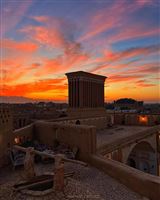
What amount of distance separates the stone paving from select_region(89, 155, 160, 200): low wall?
0.81 feet

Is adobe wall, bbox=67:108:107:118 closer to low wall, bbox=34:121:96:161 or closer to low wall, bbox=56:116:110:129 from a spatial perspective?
low wall, bbox=56:116:110:129

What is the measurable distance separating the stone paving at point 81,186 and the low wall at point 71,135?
130 cm

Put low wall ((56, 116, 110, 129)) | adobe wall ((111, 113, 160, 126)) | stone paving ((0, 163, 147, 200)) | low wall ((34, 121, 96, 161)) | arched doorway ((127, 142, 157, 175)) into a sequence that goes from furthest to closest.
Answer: adobe wall ((111, 113, 160, 126)) < low wall ((56, 116, 110, 129)) < arched doorway ((127, 142, 157, 175)) < low wall ((34, 121, 96, 161)) < stone paving ((0, 163, 147, 200))

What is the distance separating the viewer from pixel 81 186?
27.9ft

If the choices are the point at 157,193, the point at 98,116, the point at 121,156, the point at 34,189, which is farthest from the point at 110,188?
the point at 98,116

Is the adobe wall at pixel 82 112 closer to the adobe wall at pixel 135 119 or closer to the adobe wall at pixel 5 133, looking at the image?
the adobe wall at pixel 135 119

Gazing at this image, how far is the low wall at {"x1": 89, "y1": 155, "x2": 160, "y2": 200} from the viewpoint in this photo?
336 inches

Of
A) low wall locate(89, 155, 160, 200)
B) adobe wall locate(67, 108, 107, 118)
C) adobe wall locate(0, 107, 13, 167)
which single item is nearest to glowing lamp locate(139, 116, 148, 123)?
adobe wall locate(67, 108, 107, 118)

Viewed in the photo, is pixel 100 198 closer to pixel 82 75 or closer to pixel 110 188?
pixel 110 188

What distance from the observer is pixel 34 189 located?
8195 millimetres

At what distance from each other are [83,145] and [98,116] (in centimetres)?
1553

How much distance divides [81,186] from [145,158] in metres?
17.7

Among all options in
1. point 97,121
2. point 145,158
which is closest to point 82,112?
point 97,121

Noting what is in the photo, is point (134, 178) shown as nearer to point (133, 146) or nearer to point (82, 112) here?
point (133, 146)
